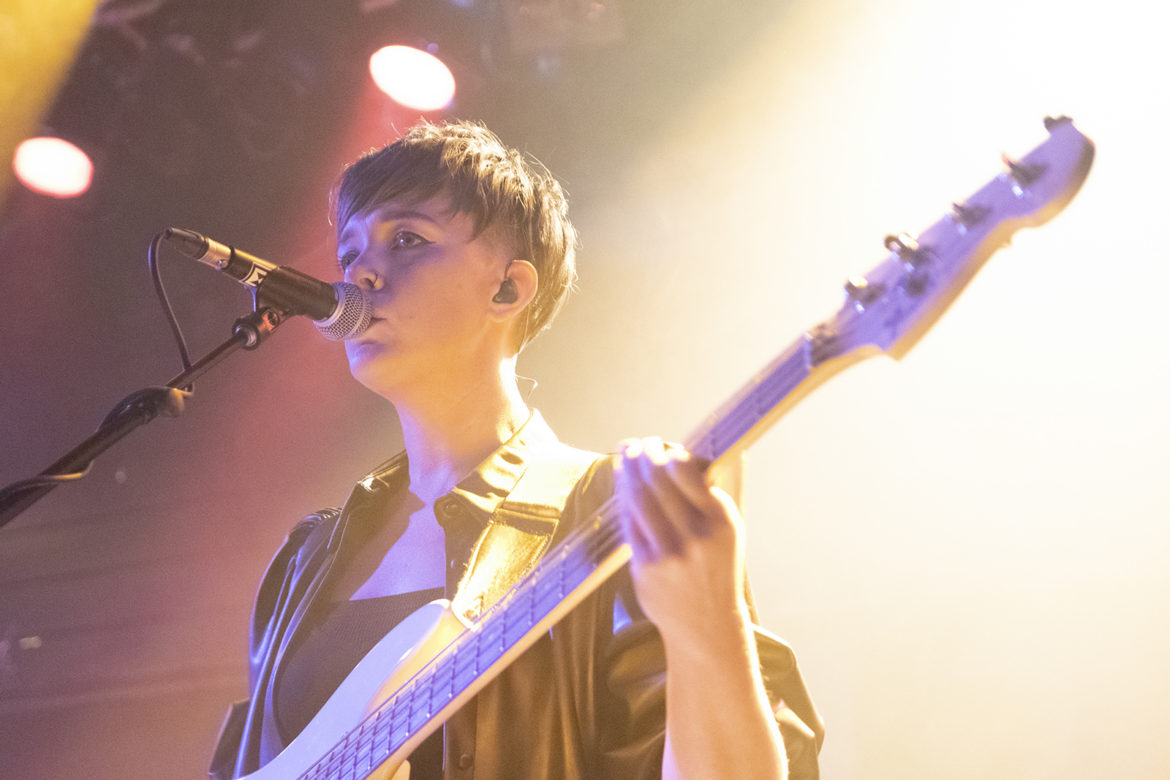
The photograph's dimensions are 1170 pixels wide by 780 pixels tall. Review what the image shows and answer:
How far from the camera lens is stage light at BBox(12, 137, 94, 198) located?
9.86 ft

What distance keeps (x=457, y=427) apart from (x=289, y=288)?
0.42m

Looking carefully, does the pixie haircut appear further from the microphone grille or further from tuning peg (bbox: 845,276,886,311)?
tuning peg (bbox: 845,276,886,311)

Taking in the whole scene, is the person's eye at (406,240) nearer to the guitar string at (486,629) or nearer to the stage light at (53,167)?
the guitar string at (486,629)

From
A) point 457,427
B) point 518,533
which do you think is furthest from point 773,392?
point 457,427

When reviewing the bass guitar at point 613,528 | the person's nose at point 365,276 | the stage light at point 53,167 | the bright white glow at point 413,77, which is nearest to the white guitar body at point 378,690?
the bass guitar at point 613,528

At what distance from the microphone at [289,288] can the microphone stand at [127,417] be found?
0.12 ft

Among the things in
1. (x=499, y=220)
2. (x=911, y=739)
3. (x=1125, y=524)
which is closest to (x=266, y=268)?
(x=499, y=220)

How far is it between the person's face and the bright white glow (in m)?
1.41

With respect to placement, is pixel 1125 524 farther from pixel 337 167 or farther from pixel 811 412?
pixel 337 167

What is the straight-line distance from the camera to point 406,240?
1683 mm

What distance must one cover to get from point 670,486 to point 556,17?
7.45 feet

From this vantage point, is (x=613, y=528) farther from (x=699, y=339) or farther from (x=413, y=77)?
(x=413, y=77)

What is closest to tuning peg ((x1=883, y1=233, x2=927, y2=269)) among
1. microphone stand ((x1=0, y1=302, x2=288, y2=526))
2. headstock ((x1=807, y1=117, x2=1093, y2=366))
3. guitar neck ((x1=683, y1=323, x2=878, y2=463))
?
headstock ((x1=807, y1=117, x2=1093, y2=366))

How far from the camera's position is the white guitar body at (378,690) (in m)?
1.14
